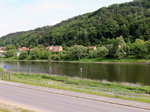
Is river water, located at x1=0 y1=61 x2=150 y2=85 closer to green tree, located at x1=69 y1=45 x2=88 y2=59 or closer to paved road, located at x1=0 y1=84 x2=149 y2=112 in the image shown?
paved road, located at x1=0 y1=84 x2=149 y2=112

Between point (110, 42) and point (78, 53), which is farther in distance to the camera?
point (110, 42)

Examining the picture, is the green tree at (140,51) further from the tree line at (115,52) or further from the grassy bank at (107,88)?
the grassy bank at (107,88)

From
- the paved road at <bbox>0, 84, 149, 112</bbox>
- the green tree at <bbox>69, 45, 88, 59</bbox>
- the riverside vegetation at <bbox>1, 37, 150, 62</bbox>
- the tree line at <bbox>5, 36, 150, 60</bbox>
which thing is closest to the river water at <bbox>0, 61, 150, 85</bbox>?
the paved road at <bbox>0, 84, 149, 112</bbox>

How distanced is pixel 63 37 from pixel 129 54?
366 ft

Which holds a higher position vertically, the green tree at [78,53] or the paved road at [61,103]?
the green tree at [78,53]

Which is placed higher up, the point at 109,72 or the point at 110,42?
the point at 110,42

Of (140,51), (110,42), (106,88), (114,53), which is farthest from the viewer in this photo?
(110,42)

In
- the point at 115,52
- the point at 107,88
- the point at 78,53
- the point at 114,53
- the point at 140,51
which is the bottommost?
the point at 107,88

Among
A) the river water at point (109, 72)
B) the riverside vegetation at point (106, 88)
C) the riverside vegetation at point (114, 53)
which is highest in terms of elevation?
the riverside vegetation at point (114, 53)

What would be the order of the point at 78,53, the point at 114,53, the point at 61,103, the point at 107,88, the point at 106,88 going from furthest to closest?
the point at 78,53 → the point at 114,53 → the point at 107,88 → the point at 106,88 → the point at 61,103

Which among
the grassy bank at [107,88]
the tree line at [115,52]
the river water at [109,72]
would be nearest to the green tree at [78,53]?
the tree line at [115,52]

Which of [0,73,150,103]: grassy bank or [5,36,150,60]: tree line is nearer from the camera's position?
[0,73,150,103]: grassy bank

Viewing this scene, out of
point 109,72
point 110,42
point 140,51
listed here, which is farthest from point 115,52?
point 110,42

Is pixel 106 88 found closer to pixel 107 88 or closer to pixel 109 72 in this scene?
pixel 107 88
